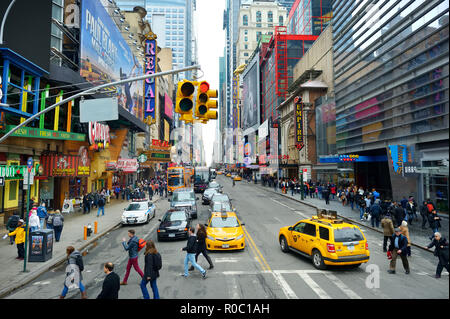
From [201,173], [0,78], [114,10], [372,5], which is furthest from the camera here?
[201,173]

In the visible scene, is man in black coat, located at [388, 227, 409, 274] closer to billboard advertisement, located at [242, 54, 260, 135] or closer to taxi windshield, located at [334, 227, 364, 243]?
taxi windshield, located at [334, 227, 364, 243]

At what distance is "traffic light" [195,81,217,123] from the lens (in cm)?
734

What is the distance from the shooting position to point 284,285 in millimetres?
7684

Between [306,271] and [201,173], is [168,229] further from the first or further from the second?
[201,173]

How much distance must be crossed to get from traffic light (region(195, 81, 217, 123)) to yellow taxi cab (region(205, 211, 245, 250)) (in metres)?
5.67

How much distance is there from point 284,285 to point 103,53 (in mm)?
29908

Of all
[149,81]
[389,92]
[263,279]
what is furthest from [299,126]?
[263,279]

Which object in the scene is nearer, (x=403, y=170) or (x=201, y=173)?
(x=403, y=170)

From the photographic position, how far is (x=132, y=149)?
44125mm

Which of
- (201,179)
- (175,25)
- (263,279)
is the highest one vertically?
(175,25)

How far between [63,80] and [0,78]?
5513mm

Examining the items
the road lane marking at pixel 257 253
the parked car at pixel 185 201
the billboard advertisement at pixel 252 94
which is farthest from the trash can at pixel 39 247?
the billboard advertisement at pixel 252 94

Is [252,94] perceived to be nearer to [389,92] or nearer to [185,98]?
[389,92]
